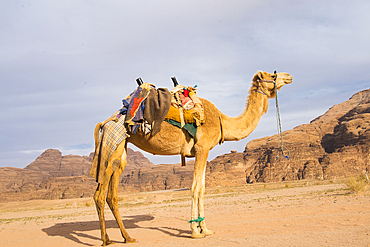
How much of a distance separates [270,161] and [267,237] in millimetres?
83563

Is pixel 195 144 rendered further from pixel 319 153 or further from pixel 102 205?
pixel 319 153

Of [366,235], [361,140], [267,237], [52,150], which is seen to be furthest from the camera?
[52,150]

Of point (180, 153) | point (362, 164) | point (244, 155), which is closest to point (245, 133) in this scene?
point (180, 153)

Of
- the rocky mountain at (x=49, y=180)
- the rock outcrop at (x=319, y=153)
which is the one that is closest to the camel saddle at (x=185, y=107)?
the rock outcrop at (x=319, y=153)

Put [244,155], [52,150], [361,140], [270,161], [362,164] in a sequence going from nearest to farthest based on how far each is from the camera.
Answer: [362,164]
[361,140]
[270,161]
[244,155]
[52,150]

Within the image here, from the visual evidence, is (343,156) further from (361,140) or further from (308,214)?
(308,214)

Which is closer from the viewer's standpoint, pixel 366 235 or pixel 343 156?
pixel 366 235

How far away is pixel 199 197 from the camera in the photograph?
718 cm

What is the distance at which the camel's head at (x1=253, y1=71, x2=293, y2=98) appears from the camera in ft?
27.8

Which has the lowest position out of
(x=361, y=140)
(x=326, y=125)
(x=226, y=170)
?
(x=226, y=170)

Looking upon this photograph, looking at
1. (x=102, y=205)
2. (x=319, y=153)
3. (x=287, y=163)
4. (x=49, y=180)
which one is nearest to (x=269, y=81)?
(x=102, y=205)

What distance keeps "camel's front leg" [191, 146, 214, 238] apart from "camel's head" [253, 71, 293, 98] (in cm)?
279

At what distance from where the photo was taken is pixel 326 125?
332 feet

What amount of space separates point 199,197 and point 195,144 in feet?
4.49
